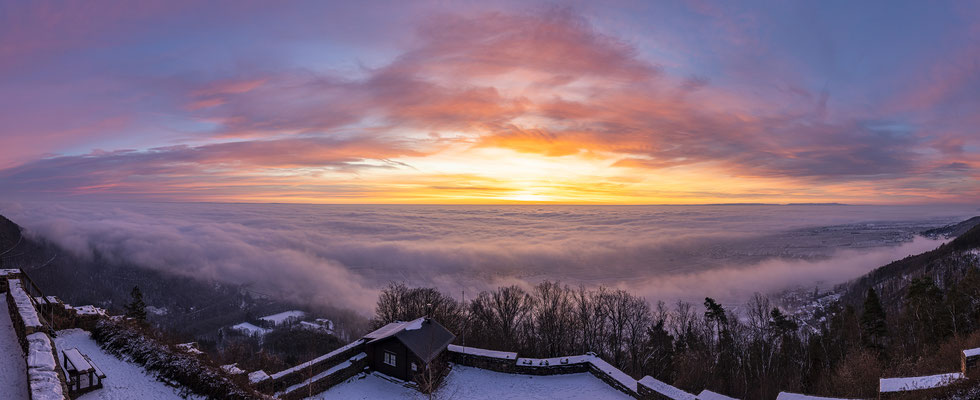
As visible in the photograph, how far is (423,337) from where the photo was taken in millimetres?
22688

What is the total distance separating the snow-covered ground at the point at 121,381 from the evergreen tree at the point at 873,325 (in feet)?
164

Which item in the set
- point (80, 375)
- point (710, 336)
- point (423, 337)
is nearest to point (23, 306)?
point (80, 375)

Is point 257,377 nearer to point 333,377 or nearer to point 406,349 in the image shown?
point 333,377

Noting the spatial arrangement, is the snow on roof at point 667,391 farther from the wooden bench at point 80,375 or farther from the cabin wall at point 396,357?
the wooden bench at point 80,375

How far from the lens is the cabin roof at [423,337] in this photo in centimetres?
2139

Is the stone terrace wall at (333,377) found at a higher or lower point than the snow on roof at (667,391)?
lower

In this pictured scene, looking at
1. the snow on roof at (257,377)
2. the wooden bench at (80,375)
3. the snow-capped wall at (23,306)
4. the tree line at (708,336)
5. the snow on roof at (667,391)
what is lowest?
the tree line at (708,336)

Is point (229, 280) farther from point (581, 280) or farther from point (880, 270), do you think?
point (880, 270)

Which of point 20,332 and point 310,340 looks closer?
point 20,332

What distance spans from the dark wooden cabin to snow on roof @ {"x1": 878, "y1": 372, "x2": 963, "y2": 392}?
18.2 metres

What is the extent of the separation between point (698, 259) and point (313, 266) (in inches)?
5849

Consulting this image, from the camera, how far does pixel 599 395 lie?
62.1ft

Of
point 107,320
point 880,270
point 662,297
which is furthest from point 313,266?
point 880,270

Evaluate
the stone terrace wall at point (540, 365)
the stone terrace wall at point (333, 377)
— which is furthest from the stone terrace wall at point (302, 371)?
the stone terrace wall at point (540, 365)
